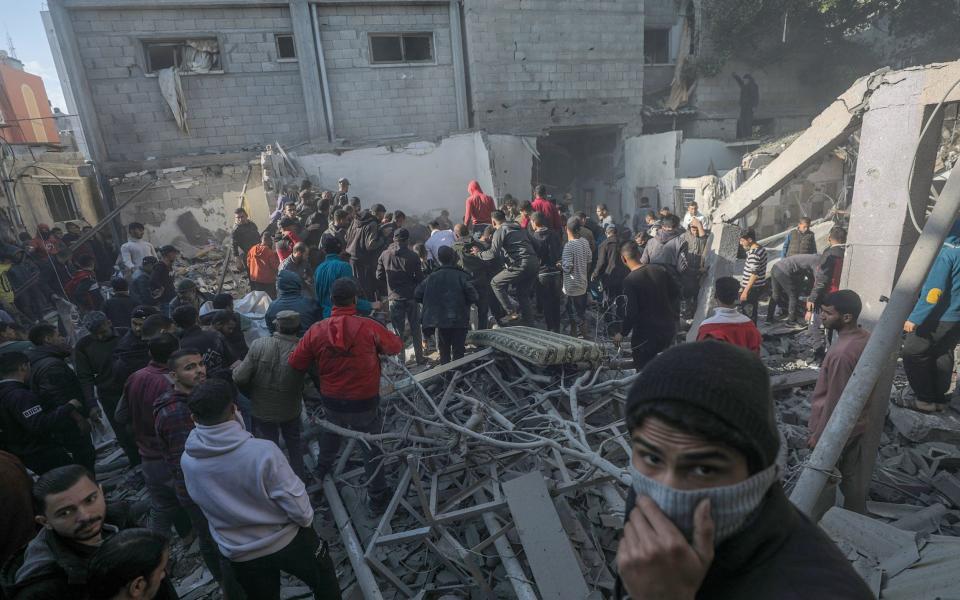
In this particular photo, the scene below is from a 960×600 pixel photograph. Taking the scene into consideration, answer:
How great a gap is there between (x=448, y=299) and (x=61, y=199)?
1444 cm

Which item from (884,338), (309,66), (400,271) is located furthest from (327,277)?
(309,66)

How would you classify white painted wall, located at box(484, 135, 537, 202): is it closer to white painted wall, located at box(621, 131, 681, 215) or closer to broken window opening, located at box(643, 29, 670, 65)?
white painted wall, located at box(621, 131, 681, 215)

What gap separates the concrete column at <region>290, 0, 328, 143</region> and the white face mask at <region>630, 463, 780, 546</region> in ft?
50.3

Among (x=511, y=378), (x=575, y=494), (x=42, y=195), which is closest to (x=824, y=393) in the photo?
(x=575, y=494)

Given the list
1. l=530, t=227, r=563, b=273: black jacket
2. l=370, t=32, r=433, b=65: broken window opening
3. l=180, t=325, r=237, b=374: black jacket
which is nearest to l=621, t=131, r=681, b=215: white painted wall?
l=370, t=32, r=433, b=65: broken window opening

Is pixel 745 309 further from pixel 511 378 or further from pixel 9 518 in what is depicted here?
pixel 9 518

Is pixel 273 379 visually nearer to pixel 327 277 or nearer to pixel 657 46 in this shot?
pixel 327 277

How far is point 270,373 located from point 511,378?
2.47 meters

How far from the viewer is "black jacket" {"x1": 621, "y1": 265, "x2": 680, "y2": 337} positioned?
209 inches

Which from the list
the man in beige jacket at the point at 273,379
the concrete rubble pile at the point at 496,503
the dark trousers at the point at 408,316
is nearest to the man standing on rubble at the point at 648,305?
the concrete rubble pile at the point at 496,503

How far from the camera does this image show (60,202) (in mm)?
13914

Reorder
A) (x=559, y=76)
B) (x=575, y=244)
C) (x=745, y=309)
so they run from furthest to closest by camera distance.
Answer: (x=559, y=76), (x=745, y=309), (x=575, y=244)

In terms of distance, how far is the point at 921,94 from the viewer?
11.0 ft

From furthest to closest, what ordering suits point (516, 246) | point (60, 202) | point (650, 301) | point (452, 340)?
point (60, 202) < point (516, 246) < point (452, 340) < point (650, 301)
